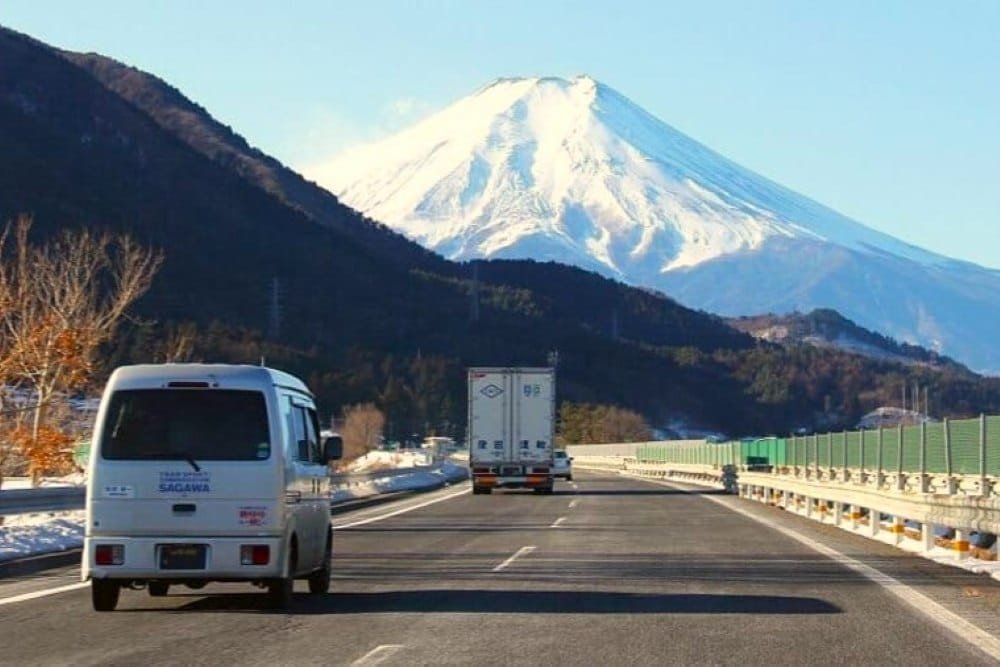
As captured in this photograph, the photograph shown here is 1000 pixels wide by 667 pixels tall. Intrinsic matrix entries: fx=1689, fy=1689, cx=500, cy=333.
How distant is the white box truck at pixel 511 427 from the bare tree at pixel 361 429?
6069 cm

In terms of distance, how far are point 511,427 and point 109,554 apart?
32.6 metres

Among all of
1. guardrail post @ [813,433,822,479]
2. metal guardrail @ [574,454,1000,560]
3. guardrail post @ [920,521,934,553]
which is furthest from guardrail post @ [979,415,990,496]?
guardrail post @ [813,433,822,479]

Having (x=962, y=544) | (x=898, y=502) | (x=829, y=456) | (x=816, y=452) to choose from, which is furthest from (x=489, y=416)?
(x=962, y=544)

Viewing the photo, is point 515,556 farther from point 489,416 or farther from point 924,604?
point 489,416

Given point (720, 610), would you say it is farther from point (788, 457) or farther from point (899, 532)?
point (788, 457)

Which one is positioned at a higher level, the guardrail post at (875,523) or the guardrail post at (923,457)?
the guardrail post at (923,457)

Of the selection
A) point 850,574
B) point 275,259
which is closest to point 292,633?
point 850,574

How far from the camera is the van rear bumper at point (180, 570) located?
44.8 ft

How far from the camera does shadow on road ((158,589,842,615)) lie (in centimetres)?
1426

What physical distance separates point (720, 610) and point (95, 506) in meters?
5.28

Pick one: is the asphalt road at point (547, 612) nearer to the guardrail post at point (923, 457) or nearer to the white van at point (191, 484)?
the white van at point (191, 484)

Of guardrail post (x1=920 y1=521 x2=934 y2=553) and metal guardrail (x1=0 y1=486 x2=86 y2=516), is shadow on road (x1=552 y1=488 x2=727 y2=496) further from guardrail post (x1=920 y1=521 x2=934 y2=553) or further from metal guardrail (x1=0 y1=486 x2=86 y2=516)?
guardrail post (x1=920 y1=521 x2=934 y2=553)

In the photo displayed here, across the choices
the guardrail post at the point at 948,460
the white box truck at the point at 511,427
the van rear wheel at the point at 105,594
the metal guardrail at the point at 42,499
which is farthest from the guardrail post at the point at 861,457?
the van rear wheel at the point at 105,594

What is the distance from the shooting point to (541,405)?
1834 inches
